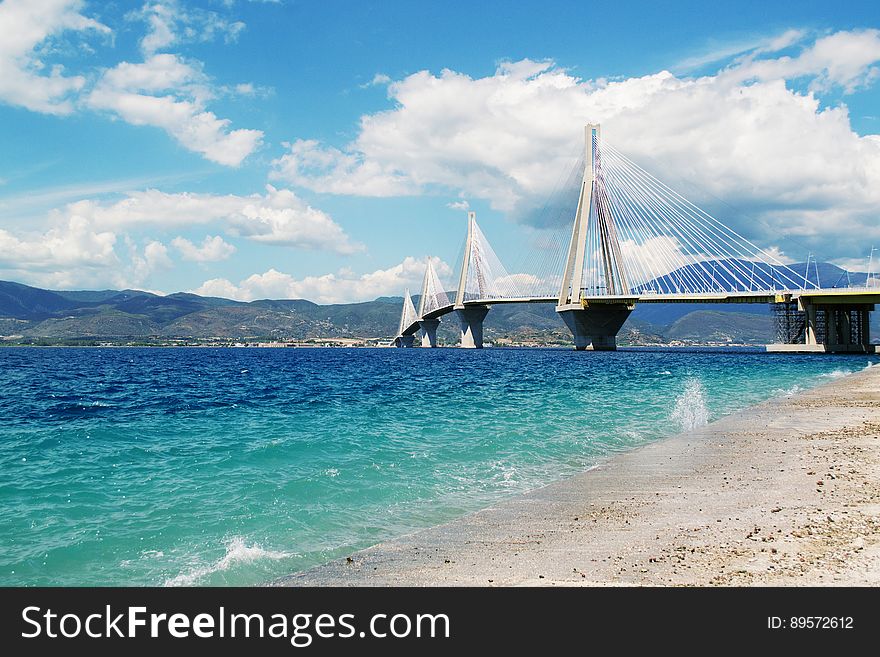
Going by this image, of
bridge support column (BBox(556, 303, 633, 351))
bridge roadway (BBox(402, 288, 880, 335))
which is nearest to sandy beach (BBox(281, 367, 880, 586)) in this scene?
bridge roadway (BBox(402, 288, 880, 335))

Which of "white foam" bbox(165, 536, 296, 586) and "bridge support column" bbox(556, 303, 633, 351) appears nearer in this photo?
"white foam" bbox(165, 536, 296, 586)

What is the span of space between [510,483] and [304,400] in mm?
19369

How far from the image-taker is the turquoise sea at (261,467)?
8.34 meters

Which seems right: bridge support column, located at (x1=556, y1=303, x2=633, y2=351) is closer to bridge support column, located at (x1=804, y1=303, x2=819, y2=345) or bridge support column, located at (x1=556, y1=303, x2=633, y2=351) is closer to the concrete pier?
bridge support column, located at (x1=804, y1=303, x2=819, y2=345)

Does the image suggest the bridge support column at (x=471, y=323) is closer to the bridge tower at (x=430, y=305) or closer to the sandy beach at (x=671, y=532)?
the bridge tower at (x=430, y=305)

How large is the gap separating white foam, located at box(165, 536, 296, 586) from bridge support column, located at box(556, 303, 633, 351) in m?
82.6

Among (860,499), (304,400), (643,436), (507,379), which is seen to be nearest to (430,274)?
(507,379)

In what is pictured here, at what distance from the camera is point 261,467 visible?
14102 mm

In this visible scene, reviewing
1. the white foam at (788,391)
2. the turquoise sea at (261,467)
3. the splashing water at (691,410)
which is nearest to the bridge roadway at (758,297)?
the white foam at (788,391)

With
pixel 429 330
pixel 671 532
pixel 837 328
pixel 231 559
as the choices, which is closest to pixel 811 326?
pixel 837 328

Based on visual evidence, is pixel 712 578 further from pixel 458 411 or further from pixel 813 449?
pixel 458 411

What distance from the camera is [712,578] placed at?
19.2 feet

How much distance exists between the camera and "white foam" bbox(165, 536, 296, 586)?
7304 mm

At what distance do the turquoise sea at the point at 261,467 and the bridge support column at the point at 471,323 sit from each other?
9343 centimetres
